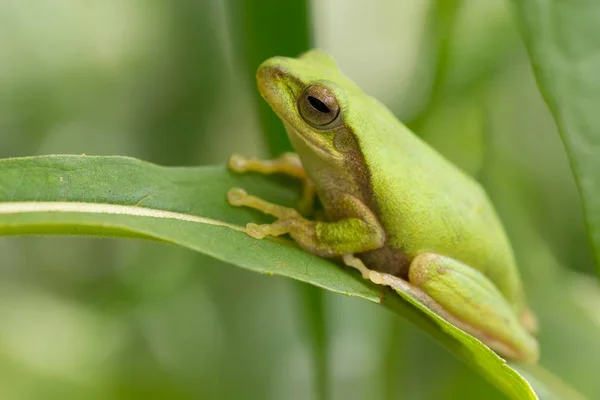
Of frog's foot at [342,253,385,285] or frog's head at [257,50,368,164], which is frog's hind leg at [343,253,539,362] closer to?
frog's foot at [342,253,385,285]

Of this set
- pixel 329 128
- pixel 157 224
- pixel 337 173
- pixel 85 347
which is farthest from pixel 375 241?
pixel 85 347

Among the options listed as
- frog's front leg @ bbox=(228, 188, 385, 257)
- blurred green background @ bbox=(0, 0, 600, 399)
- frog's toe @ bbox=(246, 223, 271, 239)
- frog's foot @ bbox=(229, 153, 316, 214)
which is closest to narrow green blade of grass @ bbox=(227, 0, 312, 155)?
blurred green background @ bbox=(0, 0, 600, 399)

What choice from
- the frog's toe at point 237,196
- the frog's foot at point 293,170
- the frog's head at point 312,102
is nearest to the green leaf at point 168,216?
the frog's toe at point 237,196

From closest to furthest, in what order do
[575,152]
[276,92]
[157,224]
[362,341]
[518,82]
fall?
[157,224] < [575,152] < [276,92] < [362,341] < [518,82]

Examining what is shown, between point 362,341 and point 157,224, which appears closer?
Answer: point 157,224

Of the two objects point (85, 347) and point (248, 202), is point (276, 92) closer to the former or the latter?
point (248, 202)

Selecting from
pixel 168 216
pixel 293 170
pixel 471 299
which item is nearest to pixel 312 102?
pixel 293 170

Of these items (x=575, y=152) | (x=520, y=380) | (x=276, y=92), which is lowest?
(x=520, y=380)
